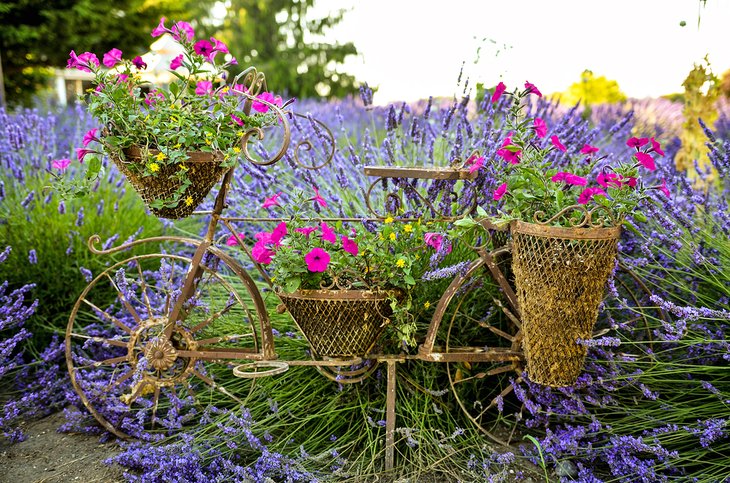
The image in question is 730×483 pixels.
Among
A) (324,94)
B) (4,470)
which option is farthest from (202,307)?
(324,94)

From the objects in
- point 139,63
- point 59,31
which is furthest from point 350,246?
point 59,31

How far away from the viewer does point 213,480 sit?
1.96m

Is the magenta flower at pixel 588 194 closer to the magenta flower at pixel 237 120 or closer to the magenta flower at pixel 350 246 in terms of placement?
the magenta flower at pixel 350 246

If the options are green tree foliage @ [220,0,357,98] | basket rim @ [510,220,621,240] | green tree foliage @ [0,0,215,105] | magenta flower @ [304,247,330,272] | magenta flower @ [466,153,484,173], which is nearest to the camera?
basket rim @ [510,220,621,240]

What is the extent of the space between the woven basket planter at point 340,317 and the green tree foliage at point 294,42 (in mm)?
10030

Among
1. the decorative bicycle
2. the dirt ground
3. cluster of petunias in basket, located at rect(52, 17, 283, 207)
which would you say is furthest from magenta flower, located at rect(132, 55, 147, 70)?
the dirt ground

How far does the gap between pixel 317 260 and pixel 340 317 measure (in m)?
0.21

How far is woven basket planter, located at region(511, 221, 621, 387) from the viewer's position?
174 cm

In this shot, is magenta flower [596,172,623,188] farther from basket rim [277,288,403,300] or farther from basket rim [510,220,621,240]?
basket rim [277,288,403,300]

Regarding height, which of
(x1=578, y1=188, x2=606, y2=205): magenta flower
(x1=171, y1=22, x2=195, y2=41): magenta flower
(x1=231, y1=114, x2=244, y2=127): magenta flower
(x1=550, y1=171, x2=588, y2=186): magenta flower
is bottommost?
(x1=578, y1=188, x2=606, y2=205): magenta flower

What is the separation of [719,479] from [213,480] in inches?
56.9

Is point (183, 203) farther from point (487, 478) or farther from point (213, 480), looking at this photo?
point (487, 478)

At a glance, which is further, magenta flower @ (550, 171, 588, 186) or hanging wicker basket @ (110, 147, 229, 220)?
hanging wicker basket @ (110, 147, 229, 220)

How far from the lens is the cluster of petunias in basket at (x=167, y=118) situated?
1.89 m
